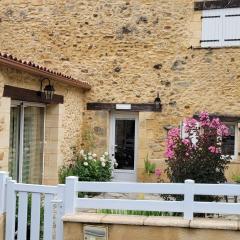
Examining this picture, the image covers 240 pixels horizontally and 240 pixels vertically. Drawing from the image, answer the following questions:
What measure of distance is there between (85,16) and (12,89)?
17.4 feet

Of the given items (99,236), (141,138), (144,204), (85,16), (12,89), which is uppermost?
(85,16)

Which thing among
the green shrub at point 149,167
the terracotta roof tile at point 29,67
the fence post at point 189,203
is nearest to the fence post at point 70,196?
the fence post at point 189,203

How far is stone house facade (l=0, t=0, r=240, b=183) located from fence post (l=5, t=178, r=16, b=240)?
5925mm

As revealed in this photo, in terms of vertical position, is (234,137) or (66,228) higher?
(234,137)

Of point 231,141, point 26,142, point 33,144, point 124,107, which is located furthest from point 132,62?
point 26,142

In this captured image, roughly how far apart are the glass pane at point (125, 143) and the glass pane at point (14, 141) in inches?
166

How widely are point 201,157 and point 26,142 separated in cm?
386

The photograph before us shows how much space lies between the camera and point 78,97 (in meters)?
12.2

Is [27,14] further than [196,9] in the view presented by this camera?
Yes

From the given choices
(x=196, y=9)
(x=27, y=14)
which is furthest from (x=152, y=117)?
(x=27, y=14)

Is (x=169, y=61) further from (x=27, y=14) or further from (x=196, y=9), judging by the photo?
(x=27, y=14)

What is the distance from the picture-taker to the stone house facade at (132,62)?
12016 millimetres

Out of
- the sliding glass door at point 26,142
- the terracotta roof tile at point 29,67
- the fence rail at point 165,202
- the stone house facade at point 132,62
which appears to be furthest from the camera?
the stone house facade at point 132,62

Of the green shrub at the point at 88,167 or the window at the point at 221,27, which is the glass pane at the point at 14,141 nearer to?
the green shrub at the point at 88,167
